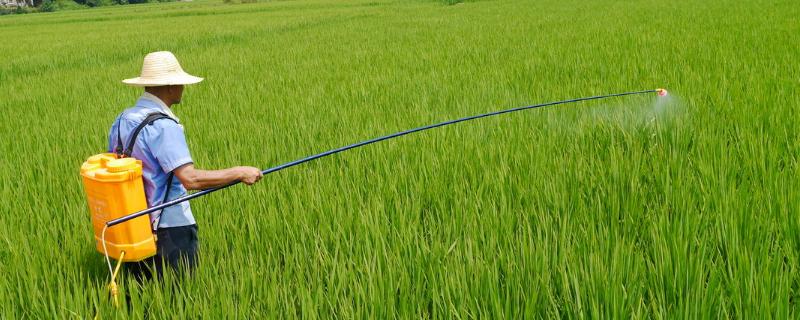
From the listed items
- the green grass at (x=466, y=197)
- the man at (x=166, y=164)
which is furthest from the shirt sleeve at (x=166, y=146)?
the green grass at (x=466, y=197)

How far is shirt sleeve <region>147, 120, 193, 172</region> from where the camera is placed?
140 centimetres

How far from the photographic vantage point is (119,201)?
1.30m

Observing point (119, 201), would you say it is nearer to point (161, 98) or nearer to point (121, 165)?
point (121, 165)

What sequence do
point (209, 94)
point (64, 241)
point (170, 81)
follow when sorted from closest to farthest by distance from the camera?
point (170, 81) < point (64, 241) < point (209, 94)

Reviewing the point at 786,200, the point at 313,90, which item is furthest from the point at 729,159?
the point at 313,90

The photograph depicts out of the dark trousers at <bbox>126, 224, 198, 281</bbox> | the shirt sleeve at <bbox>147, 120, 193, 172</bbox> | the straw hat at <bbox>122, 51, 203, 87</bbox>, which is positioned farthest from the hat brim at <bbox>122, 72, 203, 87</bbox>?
the dark trousers at <bbox>126, 224, 198, 281</bbox>

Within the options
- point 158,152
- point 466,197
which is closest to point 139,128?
point 158,152

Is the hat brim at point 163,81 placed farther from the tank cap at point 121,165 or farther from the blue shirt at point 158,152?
the tank cap at point 121,165

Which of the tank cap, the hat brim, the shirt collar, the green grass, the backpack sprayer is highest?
the hat brim

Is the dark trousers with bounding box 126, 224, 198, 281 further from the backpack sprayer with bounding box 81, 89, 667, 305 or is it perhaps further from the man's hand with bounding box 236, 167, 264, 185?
the man's hand with bounding box 236, 167, 264, 185

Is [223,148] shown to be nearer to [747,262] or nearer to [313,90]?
[313,90]

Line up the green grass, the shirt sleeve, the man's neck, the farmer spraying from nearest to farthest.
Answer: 1. the green grass
2. the farmer spraying
3. the shirt sleeve
4. the man's neck

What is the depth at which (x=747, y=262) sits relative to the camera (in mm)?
1142

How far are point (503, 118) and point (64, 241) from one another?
2.00m
